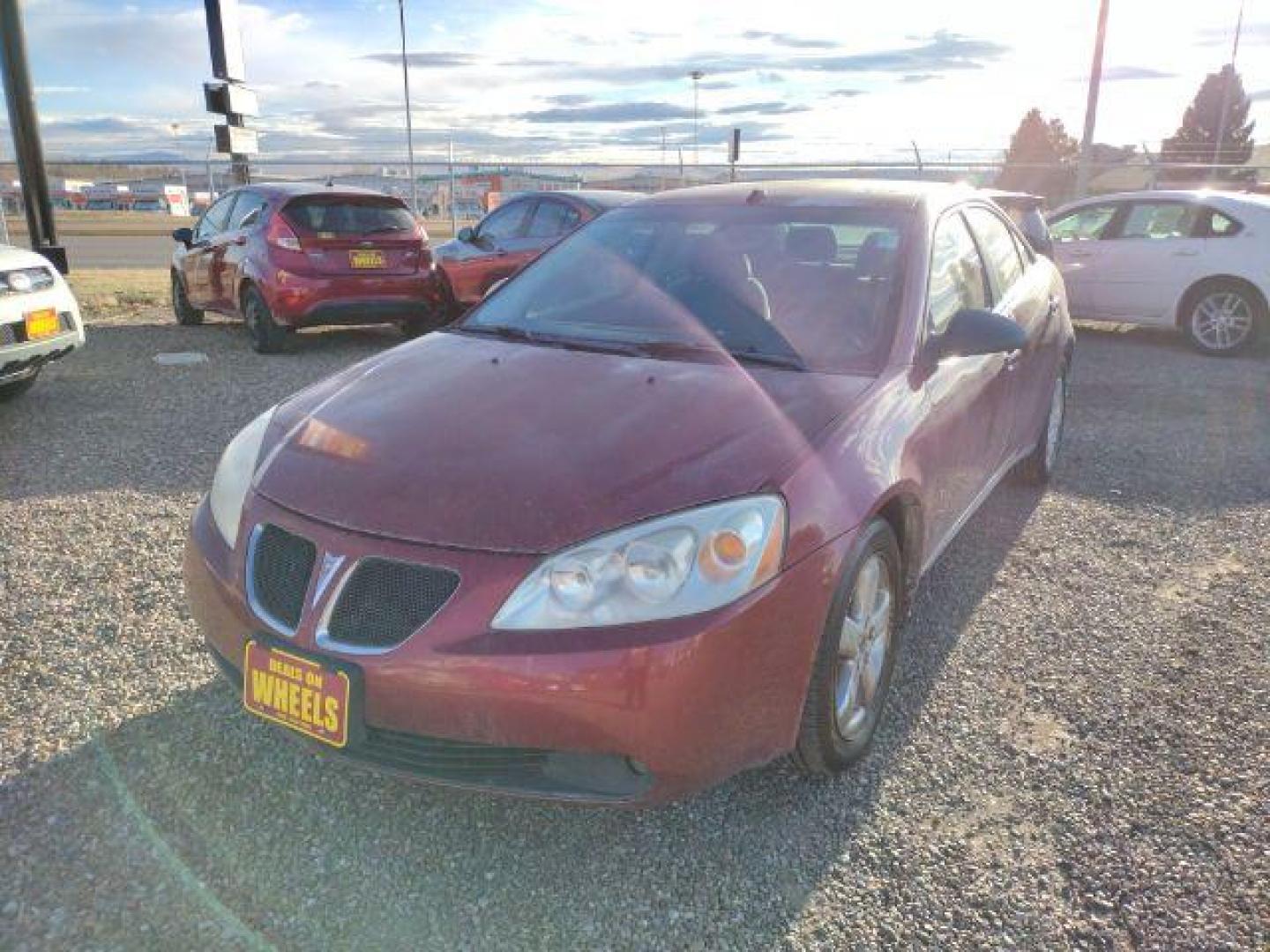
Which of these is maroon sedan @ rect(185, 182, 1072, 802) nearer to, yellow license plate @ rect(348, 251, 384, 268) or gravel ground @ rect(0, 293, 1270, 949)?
gravel ground @ rect(0, 293, 1270, 949)

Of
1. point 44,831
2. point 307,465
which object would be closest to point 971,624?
point 307,465

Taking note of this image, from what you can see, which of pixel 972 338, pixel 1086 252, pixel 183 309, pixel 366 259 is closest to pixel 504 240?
pixel 366 259

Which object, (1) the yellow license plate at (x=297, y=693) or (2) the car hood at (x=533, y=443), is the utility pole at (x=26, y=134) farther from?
(1) the yellow license plate at (x=297, y=693)

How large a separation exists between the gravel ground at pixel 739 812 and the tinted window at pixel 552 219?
19.8ft

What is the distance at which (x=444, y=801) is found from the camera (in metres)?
2.60

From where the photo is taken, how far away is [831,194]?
372 centimetres

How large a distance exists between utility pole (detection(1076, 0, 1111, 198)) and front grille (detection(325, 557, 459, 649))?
16.5 m

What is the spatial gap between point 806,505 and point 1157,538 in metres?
3.03

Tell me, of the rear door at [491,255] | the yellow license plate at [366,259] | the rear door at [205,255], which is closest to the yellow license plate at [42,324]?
the yellow license plate at [366,259]

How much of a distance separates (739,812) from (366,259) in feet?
24.9

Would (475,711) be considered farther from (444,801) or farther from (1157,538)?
(1157,538)

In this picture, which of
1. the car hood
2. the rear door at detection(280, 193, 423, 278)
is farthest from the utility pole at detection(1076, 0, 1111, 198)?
the car hood

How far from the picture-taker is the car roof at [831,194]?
3609mm

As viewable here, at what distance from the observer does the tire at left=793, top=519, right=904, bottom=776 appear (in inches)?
95.7
